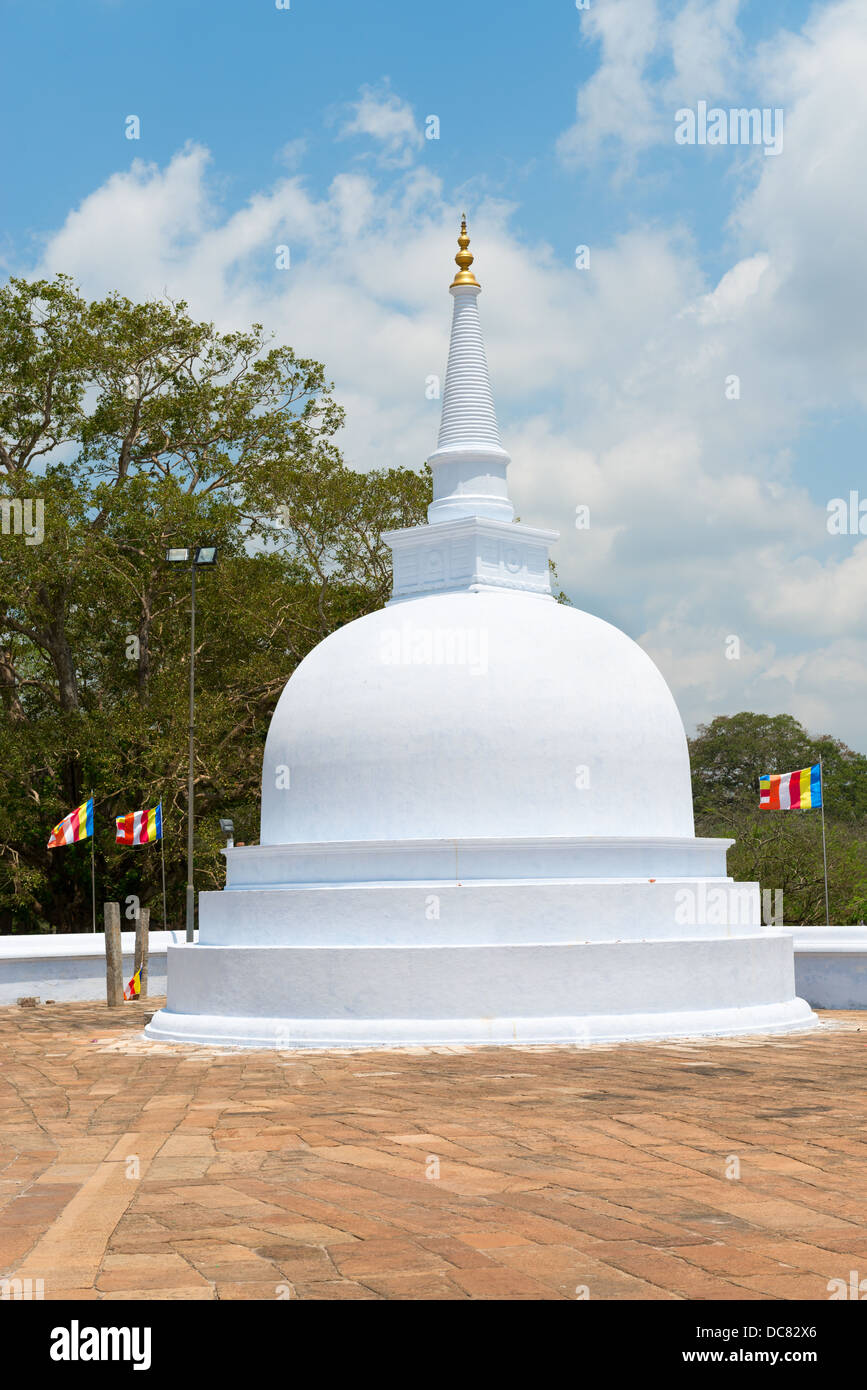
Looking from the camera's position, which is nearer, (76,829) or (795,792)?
(795,792)

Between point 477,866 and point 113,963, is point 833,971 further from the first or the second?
point 113,963

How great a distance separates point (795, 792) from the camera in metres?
23.4

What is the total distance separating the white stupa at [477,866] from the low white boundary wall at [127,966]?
158 inches

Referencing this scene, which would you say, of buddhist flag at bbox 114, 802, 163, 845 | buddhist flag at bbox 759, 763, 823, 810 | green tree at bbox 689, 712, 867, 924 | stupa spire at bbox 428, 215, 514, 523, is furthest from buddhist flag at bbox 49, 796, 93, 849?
green tree at bbox 689, 712, 867, 924

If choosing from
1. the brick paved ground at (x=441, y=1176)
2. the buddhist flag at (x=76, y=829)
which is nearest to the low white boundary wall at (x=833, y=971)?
the brick paved ground at (x=441, y=1176)

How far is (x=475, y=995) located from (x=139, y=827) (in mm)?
10815

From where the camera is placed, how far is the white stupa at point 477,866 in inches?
602

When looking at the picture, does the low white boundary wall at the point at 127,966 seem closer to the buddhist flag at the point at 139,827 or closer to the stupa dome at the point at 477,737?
the buddhist flag at the point at 139,827

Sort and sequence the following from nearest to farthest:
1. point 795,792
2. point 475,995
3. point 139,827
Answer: point 475,995, point 795,792, point 139,827

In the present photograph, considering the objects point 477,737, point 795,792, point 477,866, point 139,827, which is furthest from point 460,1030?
point 139,827

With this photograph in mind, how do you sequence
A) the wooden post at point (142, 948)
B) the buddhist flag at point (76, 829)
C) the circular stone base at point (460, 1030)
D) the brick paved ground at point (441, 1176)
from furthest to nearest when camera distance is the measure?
the buddhist flag at point (76, 829) < the wooden post at point (142, 948) < the circular stone base at point (460, 1030) < the brick paved ground at point (441, 1176)

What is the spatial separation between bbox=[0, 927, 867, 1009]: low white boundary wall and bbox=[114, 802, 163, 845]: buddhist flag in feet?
6.11

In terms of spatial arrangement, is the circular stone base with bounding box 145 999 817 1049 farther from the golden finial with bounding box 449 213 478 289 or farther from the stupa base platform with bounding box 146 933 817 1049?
the golden finial with bounding box 449 213 478 289

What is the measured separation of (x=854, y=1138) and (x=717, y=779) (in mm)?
47445
